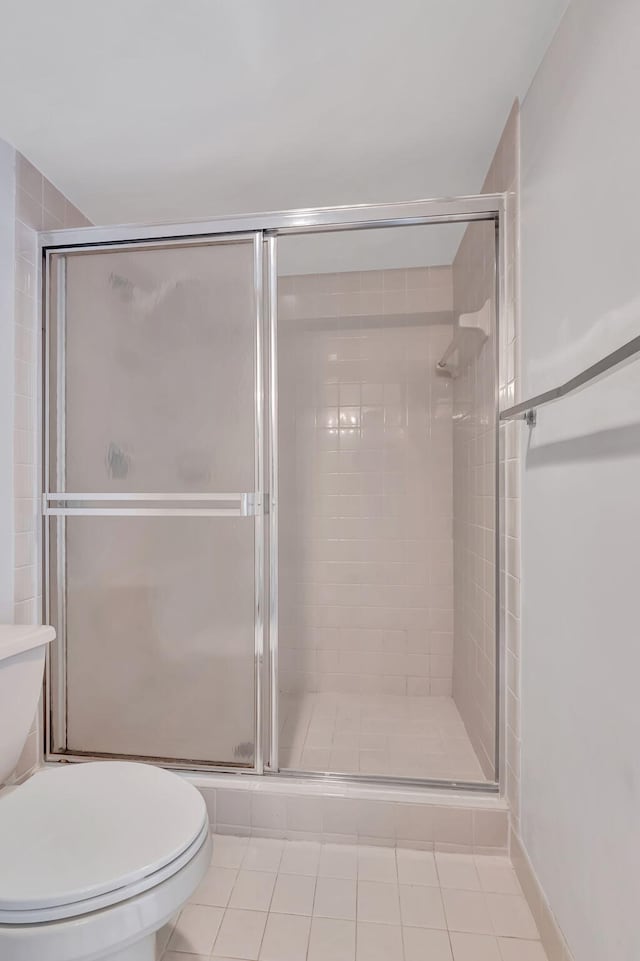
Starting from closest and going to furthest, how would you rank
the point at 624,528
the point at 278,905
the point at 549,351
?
the point at 624,528 → the point at 549,351 → the point at 278,905

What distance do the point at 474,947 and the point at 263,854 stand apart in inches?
24.0

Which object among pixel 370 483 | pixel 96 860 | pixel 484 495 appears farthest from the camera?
pixel 370 483

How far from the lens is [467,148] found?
152 centimetres

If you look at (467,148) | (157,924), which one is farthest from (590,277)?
(157,924)

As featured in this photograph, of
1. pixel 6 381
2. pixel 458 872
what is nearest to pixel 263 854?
pixel 458 872

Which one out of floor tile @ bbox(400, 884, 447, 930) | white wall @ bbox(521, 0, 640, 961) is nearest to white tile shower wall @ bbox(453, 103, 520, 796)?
white wall @ bbox(521, 0, 640, 961)

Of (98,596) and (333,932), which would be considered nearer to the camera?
(333,932)

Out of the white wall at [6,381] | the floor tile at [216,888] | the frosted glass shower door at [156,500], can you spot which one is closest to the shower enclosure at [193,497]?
the frosted glass shower door at [156,500]

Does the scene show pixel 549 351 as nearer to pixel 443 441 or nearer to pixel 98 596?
pixel 443 441

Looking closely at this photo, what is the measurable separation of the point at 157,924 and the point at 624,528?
3.57ft

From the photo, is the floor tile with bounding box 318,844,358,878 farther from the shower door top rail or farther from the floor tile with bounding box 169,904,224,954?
the shower door top rail

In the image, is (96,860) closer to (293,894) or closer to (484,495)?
(293,894)

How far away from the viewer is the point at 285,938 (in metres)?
1.14

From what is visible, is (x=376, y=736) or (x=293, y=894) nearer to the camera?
(x=293, y=894)
